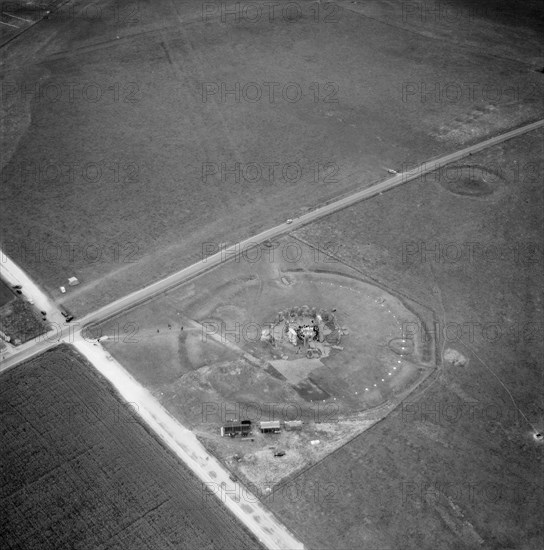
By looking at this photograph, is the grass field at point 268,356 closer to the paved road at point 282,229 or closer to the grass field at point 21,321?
the paved road at point 282,229

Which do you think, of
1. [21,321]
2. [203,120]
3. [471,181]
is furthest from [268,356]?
[203,120]

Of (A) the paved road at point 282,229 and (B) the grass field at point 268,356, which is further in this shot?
(A) the paved road at point 282,229

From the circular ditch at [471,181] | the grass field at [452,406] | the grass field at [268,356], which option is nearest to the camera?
the grass field at [452,406]

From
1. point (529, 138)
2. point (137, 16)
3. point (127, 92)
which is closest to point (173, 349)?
point (127, 92)

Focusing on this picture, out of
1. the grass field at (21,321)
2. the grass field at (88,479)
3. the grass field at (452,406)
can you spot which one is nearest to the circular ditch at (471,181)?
the grass field at (452,406)

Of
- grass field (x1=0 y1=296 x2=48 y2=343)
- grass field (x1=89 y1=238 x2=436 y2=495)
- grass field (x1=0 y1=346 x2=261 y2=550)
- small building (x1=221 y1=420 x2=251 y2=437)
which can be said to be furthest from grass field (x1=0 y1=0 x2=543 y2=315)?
small building (x1=221 y1=420 x2=251 y2=437)

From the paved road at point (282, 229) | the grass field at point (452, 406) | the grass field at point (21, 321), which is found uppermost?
the grass field at point (21, 321)

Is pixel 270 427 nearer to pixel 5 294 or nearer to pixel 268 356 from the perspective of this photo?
pixel 268 356

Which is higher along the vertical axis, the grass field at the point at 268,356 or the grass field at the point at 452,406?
the grass field at the point at 268,356

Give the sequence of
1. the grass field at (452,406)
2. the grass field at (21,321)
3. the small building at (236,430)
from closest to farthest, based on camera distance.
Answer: the grass field at (452,406) → the small building at (236,430) → the grass field at (21,321)
